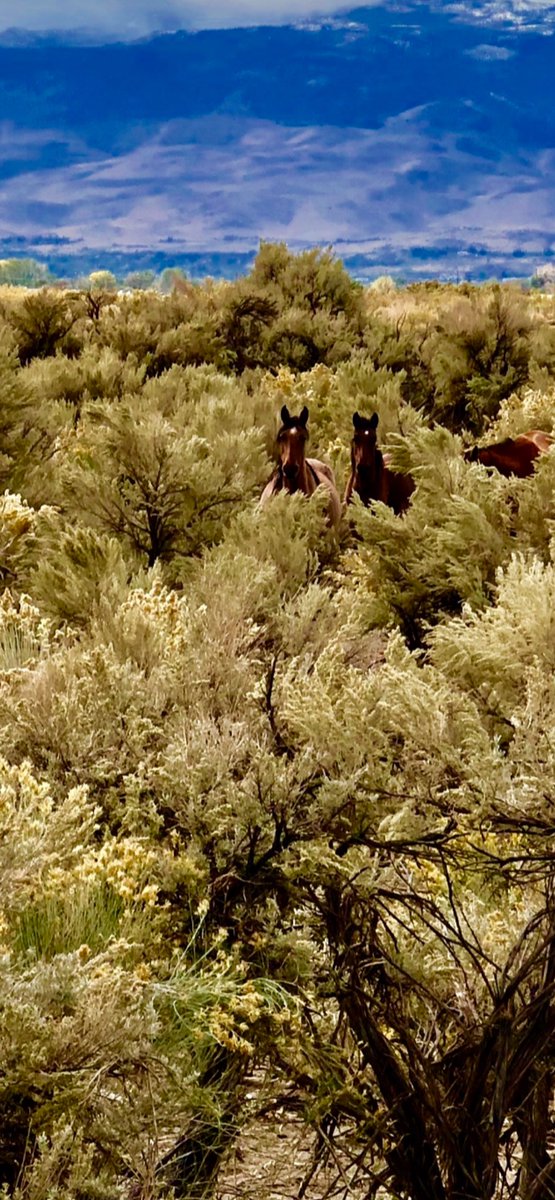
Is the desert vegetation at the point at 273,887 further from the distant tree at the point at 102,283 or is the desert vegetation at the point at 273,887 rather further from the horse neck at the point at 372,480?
the distant tree at the point at 102,283

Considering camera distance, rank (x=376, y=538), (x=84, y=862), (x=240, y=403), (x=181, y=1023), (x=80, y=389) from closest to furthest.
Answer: (x=181, y=1023), (x=84, y=862), (x=376, y=538), (x=240, y=403), (x=80, y=389)

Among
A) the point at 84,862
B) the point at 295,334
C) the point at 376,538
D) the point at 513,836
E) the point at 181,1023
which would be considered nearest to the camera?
the point at 181,1023

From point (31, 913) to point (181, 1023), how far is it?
0.54 meters

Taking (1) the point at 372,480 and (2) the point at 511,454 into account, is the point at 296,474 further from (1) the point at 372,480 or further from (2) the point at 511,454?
(2) the point at 511,454

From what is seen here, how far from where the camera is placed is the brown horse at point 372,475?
9914 millimetres

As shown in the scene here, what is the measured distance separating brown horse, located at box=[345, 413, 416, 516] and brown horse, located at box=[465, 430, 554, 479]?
61 cm

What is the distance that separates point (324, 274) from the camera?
72.3 ft

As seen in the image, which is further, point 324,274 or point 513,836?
point 324,274

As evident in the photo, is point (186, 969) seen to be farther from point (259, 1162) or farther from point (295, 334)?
point (295, 334)

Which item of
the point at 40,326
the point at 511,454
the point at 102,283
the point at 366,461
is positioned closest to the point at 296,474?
the point at 366,461

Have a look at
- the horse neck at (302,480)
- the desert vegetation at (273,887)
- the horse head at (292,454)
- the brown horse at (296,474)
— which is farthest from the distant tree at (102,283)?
the desert vegetation at (273,887)

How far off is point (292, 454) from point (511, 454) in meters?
1.78

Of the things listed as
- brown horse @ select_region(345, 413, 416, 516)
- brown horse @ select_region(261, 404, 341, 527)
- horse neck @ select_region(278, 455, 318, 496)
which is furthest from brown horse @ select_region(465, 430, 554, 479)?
horse neck @ select_region(278, 455, 318, 496)

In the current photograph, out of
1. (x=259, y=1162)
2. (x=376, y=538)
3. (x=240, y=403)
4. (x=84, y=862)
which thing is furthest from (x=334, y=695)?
(x=240, y=403)
